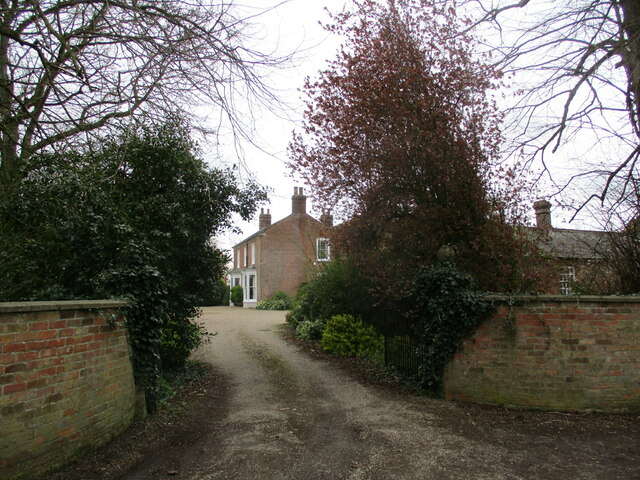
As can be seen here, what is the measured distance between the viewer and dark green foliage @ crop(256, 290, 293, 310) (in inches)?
1138

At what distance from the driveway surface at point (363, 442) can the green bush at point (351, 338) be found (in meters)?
3.09

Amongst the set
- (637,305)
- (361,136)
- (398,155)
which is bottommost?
(637,305)

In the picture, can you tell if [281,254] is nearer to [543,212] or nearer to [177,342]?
[177,342]

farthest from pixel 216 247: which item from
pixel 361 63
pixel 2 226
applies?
pixel 361 63

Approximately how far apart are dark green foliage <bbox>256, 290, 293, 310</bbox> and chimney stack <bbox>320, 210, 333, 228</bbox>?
18875 millimetres

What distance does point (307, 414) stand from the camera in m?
6.20

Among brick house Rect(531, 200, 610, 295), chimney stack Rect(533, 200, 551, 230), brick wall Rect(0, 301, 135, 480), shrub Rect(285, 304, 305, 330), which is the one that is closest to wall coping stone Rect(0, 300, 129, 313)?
brick wall Rect(0, 301, 135, 480)

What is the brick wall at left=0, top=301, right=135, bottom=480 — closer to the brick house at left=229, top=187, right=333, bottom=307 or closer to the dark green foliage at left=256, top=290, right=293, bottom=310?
the dark green foliage at left=256, top=290, right=293, bottom=310

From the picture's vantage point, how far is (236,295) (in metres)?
37.6

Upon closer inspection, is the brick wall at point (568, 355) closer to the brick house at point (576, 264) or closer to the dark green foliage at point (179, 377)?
the brick house at point (576, 264)

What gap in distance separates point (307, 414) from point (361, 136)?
474cm

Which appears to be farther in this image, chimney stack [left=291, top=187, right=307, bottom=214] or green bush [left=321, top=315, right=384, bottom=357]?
chimney stack [left=291, top=187, right=307, bottom=214]

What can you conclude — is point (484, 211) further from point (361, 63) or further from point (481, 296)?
point (361, 63)

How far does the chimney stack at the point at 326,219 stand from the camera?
364 inches
